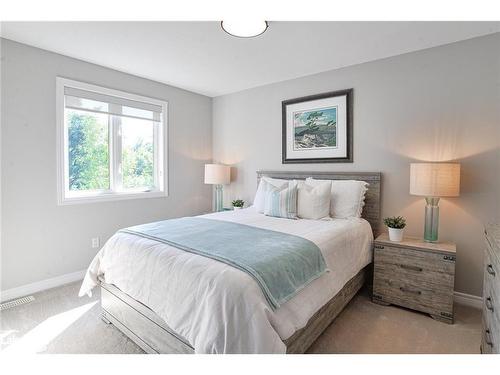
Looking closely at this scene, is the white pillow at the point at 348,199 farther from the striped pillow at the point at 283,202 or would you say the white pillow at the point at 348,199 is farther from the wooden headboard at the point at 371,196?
the striped pillow at the point at 283,202

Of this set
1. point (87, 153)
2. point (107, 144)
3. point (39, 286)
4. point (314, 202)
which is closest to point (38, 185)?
point (87, 153)

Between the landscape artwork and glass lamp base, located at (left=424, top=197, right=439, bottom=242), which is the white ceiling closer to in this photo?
the landscape artwork

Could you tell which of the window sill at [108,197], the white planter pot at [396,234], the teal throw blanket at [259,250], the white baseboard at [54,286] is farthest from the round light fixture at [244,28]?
the white baseboard at [54,286]

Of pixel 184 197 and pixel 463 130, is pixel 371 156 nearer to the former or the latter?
pixel 463 130

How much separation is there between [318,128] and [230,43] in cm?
146

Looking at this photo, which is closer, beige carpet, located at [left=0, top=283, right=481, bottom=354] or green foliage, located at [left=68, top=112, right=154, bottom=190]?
beige carpet, located at [left=0, top=283, right=481, bottom=354]

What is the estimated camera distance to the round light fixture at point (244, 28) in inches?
83.1

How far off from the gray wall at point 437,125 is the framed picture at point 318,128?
3.7 inches

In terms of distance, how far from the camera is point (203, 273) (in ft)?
4.70

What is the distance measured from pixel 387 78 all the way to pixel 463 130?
2.94 feet

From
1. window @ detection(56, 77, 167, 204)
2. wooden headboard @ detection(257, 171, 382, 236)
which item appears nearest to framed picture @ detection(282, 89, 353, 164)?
wooden headboard @ detection(257, 171, 382, 236)

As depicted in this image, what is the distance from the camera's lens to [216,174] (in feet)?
13.2

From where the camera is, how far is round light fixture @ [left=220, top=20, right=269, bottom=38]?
2.11 metres

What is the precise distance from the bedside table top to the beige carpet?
0.57 m
